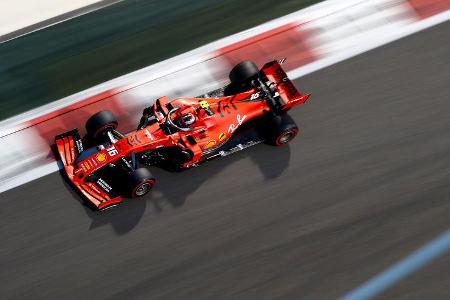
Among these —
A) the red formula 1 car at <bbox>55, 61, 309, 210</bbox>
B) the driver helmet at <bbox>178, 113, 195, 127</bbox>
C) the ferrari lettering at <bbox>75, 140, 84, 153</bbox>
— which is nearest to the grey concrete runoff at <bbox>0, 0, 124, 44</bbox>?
the red formula 1 car at <bbox>55, 61, 309, 210</bbox>

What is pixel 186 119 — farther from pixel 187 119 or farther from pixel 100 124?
pixel 100 124

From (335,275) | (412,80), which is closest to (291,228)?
(335,275)

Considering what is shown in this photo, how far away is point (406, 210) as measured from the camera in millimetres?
8930

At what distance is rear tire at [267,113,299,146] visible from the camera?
9.11 metres

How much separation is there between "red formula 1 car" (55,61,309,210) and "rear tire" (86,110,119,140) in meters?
0.02

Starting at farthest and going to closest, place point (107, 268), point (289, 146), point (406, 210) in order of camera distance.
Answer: point (289, 146)
point (406, 210)
point (107, 268)

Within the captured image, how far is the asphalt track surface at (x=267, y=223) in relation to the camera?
27.2 ft

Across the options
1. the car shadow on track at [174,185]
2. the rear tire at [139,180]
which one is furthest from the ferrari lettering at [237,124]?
the rear tire at [139,180]

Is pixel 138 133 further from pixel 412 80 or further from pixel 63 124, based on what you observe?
pixel 412 80

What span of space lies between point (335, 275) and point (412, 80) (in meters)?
4.38

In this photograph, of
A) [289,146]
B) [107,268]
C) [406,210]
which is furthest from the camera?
[289,146]

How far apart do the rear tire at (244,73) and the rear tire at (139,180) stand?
2520mm

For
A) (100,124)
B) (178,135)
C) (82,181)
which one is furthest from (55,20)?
(178,135)

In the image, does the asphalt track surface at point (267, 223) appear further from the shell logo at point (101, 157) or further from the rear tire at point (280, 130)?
the shell logo at point (101, 157)
